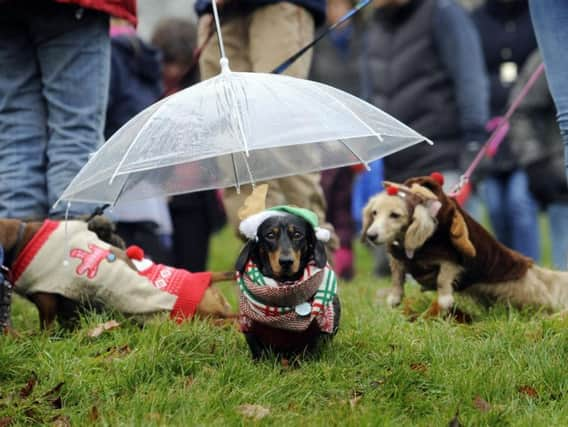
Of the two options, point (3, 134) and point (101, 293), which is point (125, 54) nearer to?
point (3, 134)

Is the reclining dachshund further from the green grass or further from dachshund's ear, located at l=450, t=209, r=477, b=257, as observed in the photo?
dachshund's ear, located at l=450, t=209, r=477, b=257

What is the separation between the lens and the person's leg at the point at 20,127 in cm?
416

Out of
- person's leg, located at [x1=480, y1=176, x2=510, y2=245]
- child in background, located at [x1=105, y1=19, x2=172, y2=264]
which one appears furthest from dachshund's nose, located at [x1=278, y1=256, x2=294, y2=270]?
person's leg, located at [x1=480, y1=176, x2=510, y2=245]

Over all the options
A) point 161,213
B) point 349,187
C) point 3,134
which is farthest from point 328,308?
point 349,187

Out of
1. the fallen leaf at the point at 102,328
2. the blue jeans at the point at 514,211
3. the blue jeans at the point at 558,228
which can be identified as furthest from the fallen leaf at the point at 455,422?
the blue jeans at the point at 514,211

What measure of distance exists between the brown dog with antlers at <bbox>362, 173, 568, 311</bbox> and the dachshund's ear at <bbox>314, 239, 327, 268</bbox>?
54cm

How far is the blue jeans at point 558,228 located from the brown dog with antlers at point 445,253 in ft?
8.21

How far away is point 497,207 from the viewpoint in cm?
719

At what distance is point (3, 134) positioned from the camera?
4211mm

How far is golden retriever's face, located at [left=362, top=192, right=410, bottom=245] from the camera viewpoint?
389 centimetres

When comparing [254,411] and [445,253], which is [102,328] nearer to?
[254,411]

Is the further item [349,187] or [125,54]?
[349,187]

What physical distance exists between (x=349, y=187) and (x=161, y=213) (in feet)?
6.66

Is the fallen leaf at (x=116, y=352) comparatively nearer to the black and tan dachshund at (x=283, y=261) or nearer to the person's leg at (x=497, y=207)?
the black and tan dachshund at (x=283, y=261)
